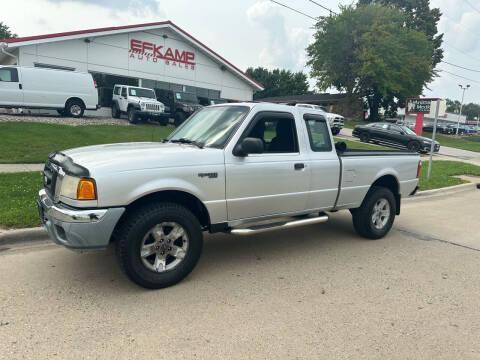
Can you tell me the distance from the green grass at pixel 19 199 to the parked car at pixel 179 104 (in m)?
12.4

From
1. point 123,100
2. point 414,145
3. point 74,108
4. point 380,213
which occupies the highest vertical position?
point 123,100

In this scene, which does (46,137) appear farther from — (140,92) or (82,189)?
(82,189)

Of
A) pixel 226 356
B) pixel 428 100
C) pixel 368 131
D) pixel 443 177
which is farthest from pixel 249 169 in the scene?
pixel 368 131

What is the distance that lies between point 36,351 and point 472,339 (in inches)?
136

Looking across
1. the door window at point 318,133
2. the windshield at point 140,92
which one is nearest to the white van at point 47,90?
the windshield at point 140,92

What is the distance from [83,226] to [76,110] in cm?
1620

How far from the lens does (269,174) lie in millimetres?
4227

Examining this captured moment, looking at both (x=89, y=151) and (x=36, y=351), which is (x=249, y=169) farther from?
(x=36, y=351)

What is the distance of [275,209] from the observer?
440 cm

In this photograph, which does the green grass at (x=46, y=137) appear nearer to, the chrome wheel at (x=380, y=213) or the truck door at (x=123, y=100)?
the truck door at (x=123, y=100)

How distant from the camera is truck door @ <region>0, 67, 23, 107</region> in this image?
49.9ft

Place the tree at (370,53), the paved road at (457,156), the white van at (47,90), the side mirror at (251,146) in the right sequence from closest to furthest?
the side mirror at (251,146) → the white van at (47,90) → the paved road at (457,156) → the tree at (370,53)

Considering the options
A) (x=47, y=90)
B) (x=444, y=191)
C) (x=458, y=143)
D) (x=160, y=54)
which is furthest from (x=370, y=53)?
(x=47, y=90)

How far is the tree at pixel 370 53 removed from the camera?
37.3m
